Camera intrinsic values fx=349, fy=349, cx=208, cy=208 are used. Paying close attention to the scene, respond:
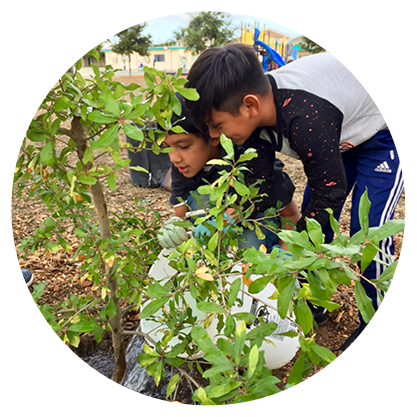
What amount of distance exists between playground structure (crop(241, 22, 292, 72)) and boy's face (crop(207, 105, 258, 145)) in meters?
0.24

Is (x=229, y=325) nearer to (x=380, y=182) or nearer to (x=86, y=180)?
(x=86, y=180)

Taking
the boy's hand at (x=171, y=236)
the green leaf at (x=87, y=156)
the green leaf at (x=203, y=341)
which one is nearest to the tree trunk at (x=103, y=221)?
the green leaf at (x=87, y=156)

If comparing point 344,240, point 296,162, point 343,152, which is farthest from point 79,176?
point 296,162

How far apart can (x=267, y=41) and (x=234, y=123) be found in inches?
12.9

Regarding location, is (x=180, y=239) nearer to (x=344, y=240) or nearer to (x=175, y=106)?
(x=175, y=106)

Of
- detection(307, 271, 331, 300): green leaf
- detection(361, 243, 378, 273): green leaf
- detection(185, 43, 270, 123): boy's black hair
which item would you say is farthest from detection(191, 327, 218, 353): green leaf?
detection(185, 43, 270, 123): boy's black hair

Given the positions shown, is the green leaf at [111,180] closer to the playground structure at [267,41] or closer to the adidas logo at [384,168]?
the playground structure at [267,41]

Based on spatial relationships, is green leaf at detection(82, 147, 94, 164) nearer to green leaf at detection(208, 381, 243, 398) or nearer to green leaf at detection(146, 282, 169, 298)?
green leaf at detection(146, 282, 169, 298)

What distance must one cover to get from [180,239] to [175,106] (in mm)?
509

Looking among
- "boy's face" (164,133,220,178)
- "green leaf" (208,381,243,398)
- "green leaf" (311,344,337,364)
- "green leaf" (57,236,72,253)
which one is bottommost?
"green leaf" (208,381,243,398)

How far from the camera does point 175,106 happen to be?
0.85 metres

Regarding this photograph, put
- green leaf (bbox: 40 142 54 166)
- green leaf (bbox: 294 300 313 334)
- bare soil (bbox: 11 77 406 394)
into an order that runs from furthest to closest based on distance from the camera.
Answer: bare soil (bbox: 11 77 406 394) → green leaf (bbox: 40 142 54 166) → green leaf (bbox: 294 300 313 334)

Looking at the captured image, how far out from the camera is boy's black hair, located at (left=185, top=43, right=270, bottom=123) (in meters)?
1.20

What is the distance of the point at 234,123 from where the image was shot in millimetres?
1235
